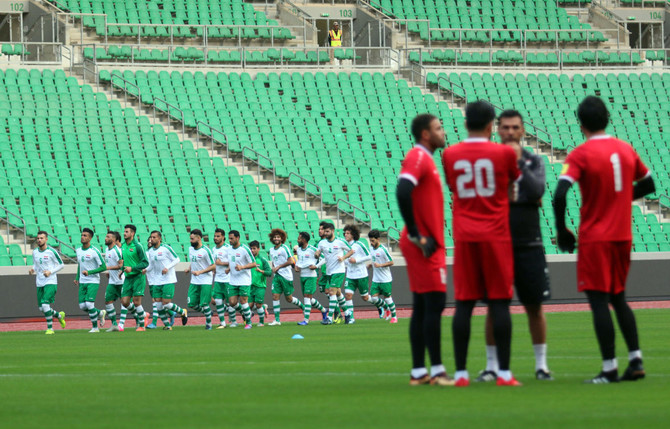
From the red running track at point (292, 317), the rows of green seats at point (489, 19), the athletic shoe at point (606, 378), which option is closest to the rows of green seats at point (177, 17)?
the rows of green seats at point (489, 19)

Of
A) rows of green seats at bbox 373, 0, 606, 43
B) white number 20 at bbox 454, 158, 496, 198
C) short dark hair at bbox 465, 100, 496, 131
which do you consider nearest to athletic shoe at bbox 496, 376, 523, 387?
white number 20 at bbox 454, 158, 496, 198

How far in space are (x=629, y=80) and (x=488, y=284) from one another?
37.2 m

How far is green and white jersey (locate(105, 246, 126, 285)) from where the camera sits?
25.3m

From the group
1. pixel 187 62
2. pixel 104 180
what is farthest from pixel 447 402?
pixel 187 62

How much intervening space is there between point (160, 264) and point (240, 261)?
1.66 meters

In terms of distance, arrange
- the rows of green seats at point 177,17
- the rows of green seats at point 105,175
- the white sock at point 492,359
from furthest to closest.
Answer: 1. the rows of green seats at point 177,17
2. the rows of green seats at point 105,175
3. the white sock at point 492,359

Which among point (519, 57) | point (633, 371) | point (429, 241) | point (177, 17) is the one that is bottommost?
point (633, 371)

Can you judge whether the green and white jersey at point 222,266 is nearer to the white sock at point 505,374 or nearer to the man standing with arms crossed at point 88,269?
the man standing with arms crossed at point 88,269

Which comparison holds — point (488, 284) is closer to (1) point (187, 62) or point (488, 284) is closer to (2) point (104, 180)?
(2) point (104, 180)

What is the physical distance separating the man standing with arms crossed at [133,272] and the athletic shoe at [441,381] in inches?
600

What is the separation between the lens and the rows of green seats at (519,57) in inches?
1719

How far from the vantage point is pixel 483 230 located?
9.27 meters

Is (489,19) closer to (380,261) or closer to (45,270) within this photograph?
(380,261)

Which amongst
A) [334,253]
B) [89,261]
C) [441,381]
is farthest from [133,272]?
[441,381]
